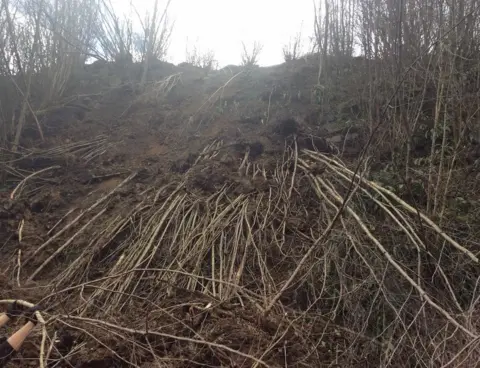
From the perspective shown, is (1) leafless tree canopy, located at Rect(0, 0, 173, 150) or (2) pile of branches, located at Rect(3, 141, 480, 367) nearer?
(2) pile of branches, located at Rect(3, 141, 480, 367)

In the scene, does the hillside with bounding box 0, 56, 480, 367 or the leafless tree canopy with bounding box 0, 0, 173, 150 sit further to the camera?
the leafless tree canopy with bounding box 0, 0, 173, 150

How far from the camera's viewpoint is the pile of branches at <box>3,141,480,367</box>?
2.25m

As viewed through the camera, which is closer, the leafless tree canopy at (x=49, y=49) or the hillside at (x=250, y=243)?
the hillside at (x=250, y=243)

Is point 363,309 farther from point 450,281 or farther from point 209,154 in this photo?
→ point 209,154

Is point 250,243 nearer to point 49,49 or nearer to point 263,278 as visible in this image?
point 263,278

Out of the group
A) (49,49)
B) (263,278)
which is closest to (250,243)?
(263,278)

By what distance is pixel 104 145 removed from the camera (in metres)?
6.09

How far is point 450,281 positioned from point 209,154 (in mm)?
3236

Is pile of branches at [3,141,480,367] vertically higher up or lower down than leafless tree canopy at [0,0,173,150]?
lower down

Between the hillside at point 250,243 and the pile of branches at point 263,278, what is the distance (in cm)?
1

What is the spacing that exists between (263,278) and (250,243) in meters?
0.43

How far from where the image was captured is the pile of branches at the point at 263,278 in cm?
225

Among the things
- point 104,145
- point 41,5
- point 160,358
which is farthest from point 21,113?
point 160,358

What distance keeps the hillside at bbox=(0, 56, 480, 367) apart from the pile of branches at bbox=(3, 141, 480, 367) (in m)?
0.01
